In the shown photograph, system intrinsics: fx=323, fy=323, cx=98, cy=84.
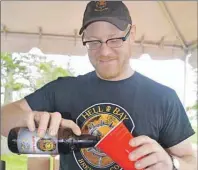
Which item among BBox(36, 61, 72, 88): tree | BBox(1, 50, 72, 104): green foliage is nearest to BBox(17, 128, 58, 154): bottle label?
BBox(36, 61, 72, 88): tree

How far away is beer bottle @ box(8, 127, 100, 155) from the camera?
20.8 inches

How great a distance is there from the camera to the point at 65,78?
847 millimetres

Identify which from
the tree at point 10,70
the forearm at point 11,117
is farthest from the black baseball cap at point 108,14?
the tree at point 10,70

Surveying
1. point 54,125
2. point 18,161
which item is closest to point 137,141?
point 54,125

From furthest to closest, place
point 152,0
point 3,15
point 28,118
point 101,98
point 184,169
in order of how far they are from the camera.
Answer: point 3,15 → point 152,0 → point 101,98 → point 184,169 → point 28,118

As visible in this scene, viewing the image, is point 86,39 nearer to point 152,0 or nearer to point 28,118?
point 28,118

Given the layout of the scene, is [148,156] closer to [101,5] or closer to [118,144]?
[118,144]

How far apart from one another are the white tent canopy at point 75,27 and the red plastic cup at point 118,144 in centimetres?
106

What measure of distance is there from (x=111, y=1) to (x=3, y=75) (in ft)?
3.33

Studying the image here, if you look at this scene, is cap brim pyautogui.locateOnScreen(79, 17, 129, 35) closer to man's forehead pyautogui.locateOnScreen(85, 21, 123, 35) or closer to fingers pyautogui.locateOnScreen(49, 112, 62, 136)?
man's forehead pyautogui.locateOnScreen(85, 21, 123, 35)

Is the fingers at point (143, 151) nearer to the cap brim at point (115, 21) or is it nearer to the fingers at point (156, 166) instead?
the fingers at point (156, 166)

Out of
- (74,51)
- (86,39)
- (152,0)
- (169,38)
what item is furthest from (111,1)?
(169,38)

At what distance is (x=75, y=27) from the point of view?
1701mm

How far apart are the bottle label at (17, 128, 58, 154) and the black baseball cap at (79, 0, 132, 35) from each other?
12.8 inches
